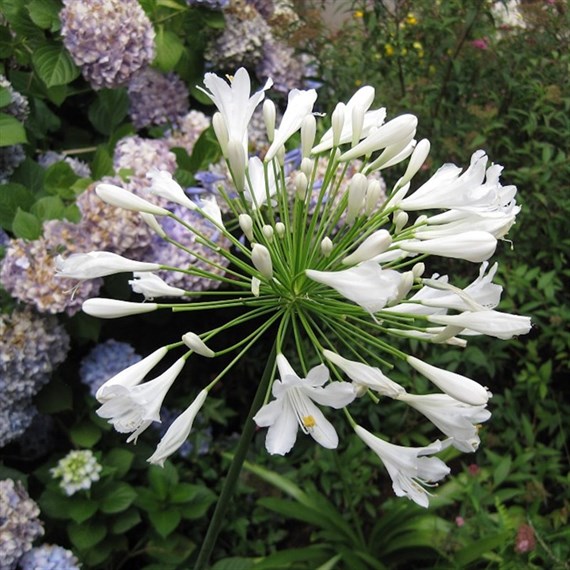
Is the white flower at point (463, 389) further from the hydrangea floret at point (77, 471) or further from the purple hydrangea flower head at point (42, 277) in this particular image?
the hydrangea floret at point (77, 471)

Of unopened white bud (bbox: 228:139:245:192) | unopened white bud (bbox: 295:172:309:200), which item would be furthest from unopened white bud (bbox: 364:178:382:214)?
unopened white bud (bbox: 228:139:245:192)

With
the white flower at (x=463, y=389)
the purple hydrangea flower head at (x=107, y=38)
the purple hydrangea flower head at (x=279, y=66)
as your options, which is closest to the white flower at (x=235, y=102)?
the white flower at (x=463, y=389)

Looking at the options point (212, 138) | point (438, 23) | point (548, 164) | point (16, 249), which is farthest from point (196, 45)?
point (548, 164)

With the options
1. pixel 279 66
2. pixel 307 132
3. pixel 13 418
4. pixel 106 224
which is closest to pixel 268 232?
pixel 307 132

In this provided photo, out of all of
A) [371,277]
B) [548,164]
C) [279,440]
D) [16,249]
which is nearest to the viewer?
[371,277]

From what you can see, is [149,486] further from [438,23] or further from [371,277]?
[438,23]

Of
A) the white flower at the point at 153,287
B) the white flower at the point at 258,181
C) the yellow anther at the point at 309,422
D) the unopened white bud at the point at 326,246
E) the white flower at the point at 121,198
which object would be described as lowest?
the white flower at the point at 153,287

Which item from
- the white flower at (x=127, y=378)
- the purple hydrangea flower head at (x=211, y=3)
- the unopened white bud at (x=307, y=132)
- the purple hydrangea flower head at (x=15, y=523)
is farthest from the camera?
the purple hydrangea flower head at (x=211, y=3)

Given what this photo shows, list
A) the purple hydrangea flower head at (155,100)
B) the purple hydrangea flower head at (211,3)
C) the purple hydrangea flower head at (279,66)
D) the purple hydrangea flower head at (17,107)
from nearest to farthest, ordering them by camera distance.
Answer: the purple hydrangea flower head at (17,107)
the purple hydrangea flower head at (211,3)
the purple hydrangea flower head at (155,100)
the purple hydrangea flower head at (279,66)
